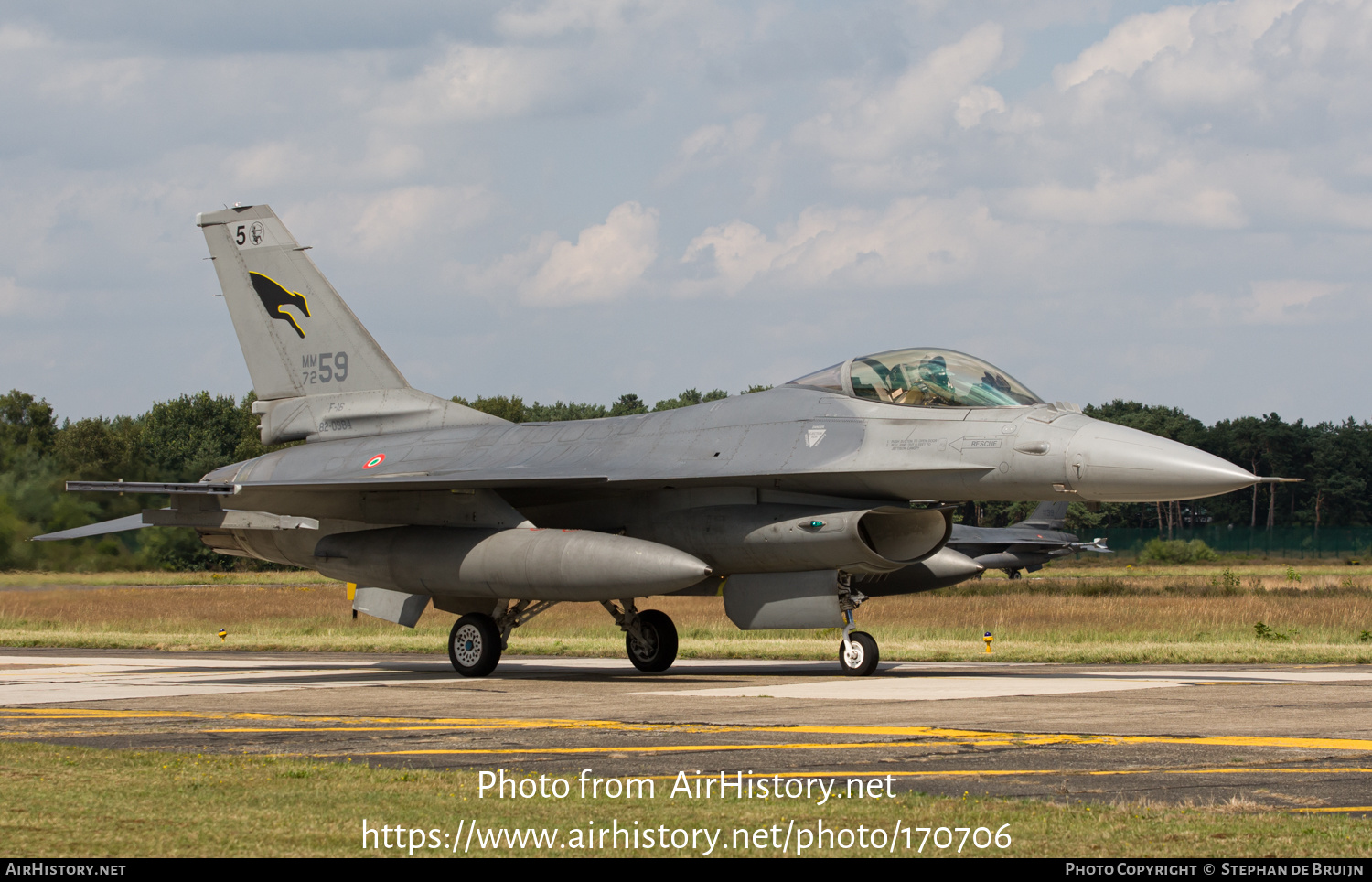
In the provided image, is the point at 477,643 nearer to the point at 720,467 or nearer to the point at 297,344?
the point at 720,467

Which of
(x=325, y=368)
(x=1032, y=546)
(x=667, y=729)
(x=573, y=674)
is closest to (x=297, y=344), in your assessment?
(x=325, y=368)

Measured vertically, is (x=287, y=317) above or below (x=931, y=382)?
above

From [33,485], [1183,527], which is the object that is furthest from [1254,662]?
[1183,527]

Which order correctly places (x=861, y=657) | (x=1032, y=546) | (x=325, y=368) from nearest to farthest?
(x=861, y=657)
(x=325, y=368)
(x=1032, y=546)

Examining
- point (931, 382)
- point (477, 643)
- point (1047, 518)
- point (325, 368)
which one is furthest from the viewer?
point (1047, 518)

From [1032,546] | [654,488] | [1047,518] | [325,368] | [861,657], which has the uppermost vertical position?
[325,368]

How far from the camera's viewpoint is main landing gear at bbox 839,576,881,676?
14250mm

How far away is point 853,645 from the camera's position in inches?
565

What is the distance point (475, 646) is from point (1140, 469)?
7.52m

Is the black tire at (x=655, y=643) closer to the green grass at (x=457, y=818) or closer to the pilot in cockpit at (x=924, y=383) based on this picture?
the pilot in cockpit at (x=924, y=383)

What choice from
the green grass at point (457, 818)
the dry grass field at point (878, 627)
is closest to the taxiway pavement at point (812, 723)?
the green grass at point (457, 818)

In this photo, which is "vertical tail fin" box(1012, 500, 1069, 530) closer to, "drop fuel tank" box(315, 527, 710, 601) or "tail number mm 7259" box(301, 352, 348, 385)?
"tail number mm 7259" box(301, 352, 348, 385)

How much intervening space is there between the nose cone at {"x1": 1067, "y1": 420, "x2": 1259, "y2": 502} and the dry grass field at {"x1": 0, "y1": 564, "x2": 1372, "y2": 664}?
607 cm
